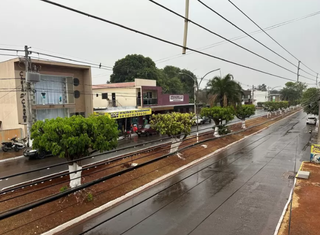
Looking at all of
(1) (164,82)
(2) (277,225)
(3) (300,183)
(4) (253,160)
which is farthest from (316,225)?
(1) (164,82)

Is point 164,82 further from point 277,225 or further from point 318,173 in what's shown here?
point 277,225

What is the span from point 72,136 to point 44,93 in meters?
17.8

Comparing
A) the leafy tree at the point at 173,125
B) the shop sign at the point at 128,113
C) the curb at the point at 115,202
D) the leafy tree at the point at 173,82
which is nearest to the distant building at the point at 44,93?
the shop sign at the point at 128,113

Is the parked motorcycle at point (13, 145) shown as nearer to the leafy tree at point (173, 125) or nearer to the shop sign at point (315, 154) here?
the leafy tree at point (173, 125)

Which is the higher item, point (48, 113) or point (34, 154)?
point (48, 113)

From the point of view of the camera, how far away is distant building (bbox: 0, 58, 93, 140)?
901 inches

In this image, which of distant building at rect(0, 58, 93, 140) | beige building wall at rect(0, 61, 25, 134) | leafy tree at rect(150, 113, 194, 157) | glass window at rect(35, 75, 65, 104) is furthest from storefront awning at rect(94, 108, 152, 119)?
leafy tree at rect(150, 113, 194, 157)

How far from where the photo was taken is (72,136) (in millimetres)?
10188

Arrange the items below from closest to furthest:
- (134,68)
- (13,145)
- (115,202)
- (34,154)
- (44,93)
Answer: (115,202)
(34,154)
(13,145)
(44,93)
(134,68)

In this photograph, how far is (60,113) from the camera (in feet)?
89.1

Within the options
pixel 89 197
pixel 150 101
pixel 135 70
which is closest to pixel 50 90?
pixel 150 101

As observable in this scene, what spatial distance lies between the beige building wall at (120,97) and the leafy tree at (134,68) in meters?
16.0

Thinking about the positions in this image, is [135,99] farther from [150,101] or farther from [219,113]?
[219,113]

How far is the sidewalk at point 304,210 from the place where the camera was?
8.42m
